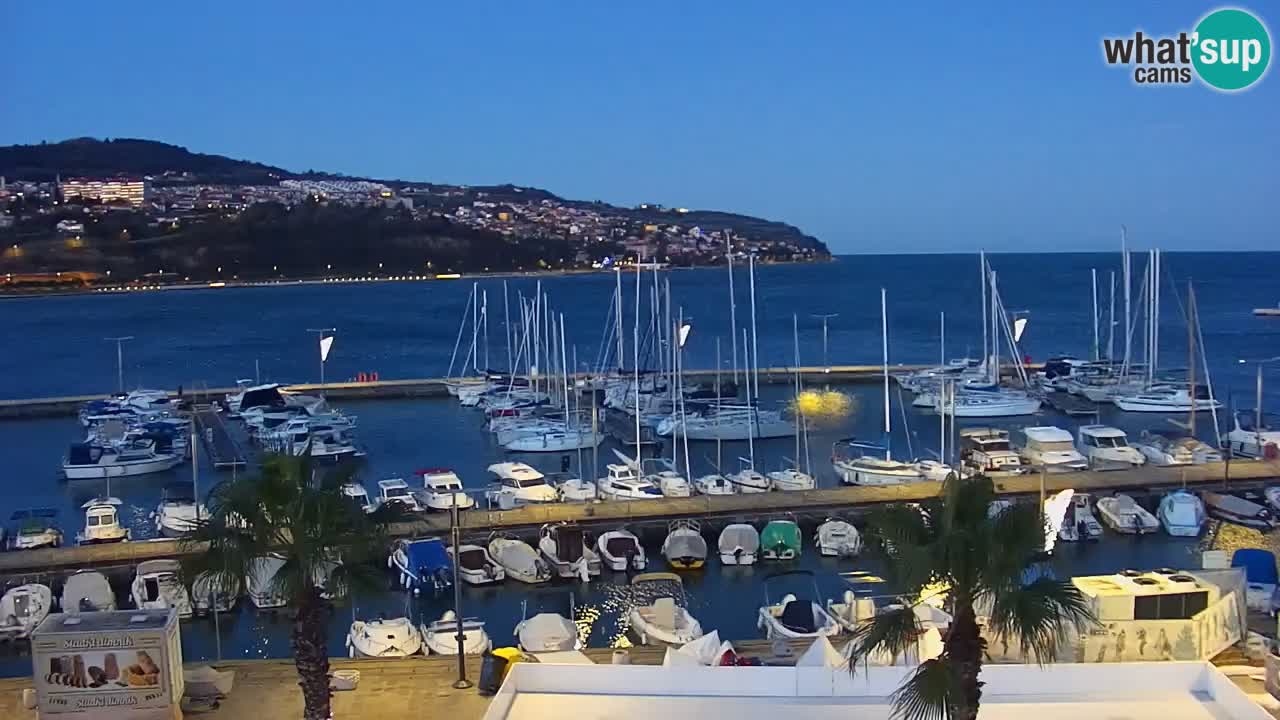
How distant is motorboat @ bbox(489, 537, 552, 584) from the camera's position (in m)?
21.9

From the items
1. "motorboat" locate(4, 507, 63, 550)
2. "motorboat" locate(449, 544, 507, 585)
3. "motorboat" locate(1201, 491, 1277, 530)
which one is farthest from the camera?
"motorboat" locate(1201, 491, 1277, 530)

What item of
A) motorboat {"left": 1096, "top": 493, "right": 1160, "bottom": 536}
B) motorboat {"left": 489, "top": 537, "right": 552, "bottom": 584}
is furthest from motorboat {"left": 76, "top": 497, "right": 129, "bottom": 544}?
motorboat {"left": 1096, "top": 493, "right": 1160, "bottom": 536}

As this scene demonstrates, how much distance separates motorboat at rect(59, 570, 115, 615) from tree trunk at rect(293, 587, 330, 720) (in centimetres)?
1274

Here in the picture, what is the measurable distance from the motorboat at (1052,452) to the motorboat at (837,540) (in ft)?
26.0

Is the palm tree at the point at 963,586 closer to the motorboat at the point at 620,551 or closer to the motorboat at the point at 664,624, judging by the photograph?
the motorboat at the point at 664,624

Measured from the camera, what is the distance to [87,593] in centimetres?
2034

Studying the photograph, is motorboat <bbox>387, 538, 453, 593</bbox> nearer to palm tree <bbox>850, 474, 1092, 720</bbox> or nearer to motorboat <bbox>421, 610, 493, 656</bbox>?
motorboat <bbox>421, 610, 493, 656</bbox>

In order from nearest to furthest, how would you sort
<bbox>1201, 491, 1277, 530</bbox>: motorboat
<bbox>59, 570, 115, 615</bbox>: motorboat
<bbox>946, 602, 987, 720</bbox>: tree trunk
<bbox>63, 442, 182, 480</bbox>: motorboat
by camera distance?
<bbox>946, 602, 987, 720</bbox>: tree trunk → <bbox>59, 570, 115, 615</bbox>: motorboat → <bbox>1201, 491, 1277, 530</bbox>: motorboat → <bbox>63, 442, 182, 480</bbox>: motorboat

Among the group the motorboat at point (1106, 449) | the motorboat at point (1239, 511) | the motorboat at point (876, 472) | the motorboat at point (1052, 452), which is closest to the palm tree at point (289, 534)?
the motorboat at point (876, 472)

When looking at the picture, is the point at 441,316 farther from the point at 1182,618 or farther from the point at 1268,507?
the point at 1182,618

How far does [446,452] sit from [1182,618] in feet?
97.9

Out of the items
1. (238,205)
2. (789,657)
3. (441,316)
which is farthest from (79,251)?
(789,657)

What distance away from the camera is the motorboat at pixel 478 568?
21.9 m

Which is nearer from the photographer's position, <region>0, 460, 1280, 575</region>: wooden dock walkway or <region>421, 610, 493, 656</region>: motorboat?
<region>421, 610, 493, 656</region>: motorboat
